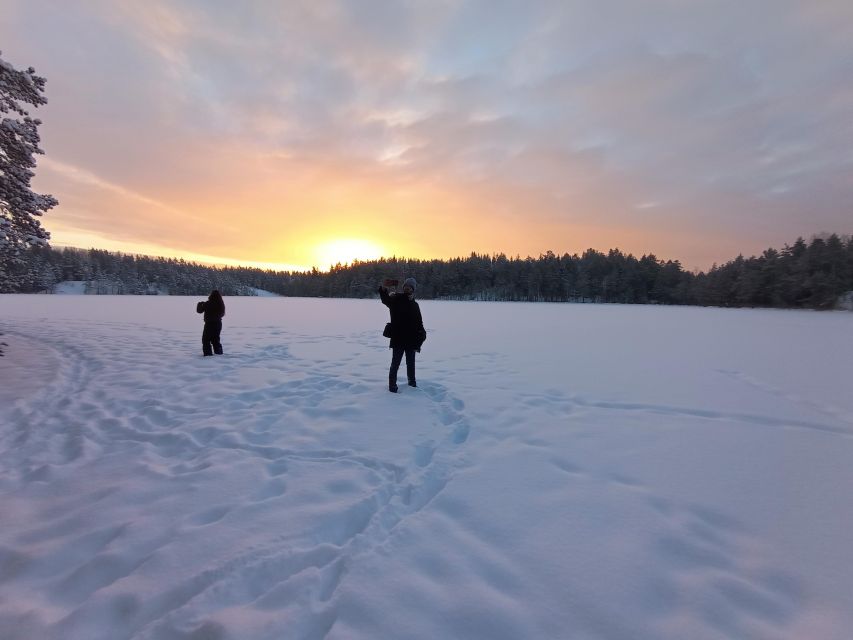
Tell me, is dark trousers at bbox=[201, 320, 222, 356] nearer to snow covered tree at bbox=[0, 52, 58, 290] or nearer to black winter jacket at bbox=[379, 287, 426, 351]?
snow covered tree at bbox=[0, 52, 58, 290]

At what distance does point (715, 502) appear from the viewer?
3.33 meters

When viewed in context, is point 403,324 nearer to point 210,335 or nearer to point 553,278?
point 210,335

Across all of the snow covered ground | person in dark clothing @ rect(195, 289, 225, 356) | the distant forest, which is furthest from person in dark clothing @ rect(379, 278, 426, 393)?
the distant forest

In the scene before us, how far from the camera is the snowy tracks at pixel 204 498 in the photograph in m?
2.17

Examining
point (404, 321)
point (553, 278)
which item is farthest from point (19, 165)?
point (553, 278)

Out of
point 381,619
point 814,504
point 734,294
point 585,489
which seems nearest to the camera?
point 381,619

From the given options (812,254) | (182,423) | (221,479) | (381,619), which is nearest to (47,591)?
(221,479)

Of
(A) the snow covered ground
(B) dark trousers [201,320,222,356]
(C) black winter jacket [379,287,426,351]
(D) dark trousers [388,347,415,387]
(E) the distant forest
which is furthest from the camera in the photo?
(E) the distant forest

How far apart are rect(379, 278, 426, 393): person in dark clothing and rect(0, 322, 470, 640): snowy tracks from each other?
0.59m

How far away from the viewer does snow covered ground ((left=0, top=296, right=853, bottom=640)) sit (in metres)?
2.14

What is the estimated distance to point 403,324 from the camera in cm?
716

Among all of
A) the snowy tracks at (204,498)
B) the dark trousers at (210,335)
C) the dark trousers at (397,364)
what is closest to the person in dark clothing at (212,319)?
the dark trousers at (210,335)

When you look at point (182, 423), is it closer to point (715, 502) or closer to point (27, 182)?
point (715, 502)

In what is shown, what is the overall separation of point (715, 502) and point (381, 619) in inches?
123
